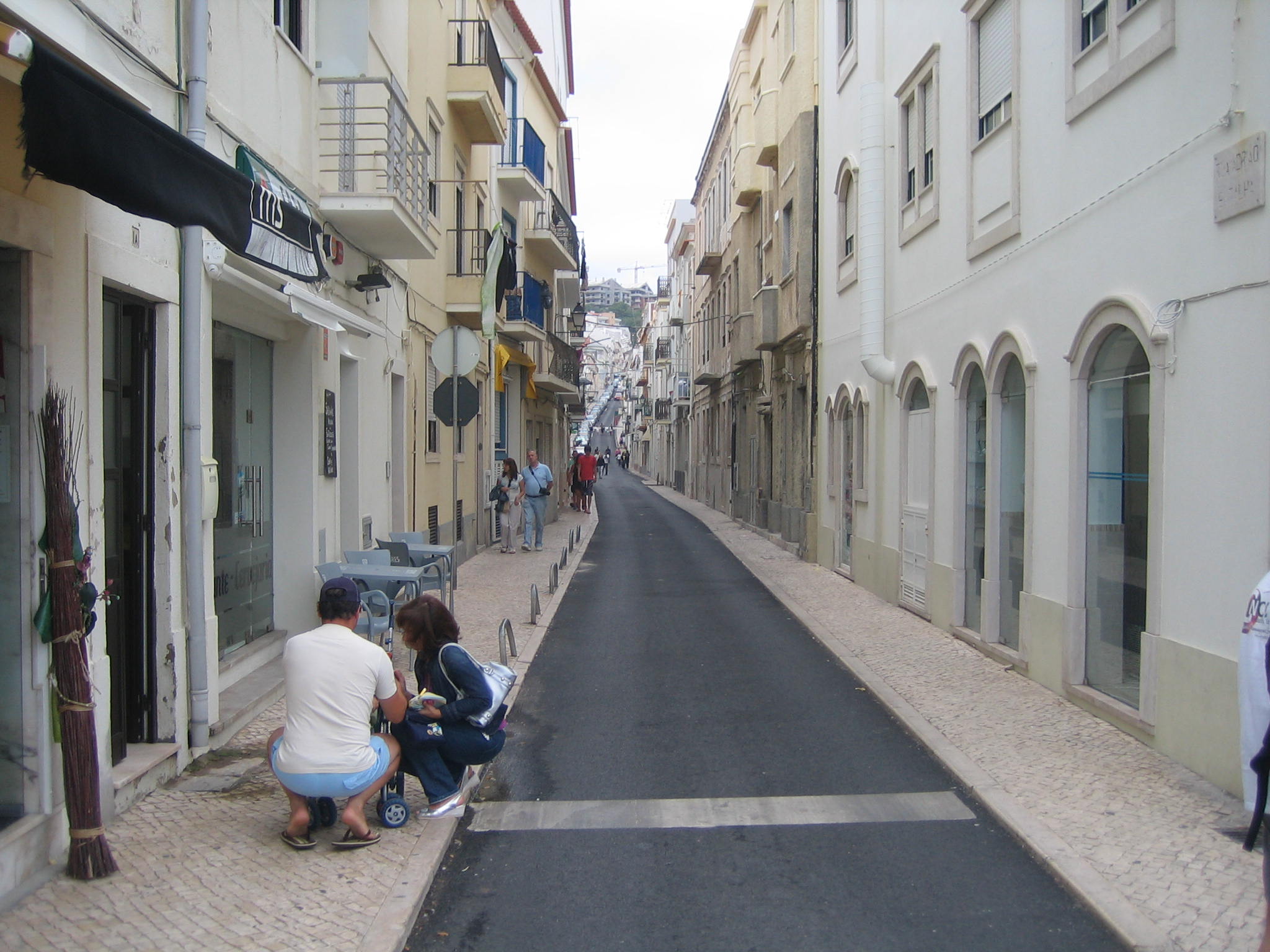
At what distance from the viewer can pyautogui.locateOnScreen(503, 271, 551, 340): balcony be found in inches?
823

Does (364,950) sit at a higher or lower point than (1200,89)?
lower

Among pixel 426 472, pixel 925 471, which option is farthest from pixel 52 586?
pixel 426 472

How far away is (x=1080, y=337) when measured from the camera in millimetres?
7555

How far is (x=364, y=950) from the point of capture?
385cm

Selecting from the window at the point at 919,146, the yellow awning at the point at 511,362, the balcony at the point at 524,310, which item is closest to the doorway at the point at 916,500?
the window at the point at 919,146

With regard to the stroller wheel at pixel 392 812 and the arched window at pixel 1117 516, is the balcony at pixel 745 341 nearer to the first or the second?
the arched window at pixel 1117 516

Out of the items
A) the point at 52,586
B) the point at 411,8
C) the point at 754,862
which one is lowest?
the point at 754,862

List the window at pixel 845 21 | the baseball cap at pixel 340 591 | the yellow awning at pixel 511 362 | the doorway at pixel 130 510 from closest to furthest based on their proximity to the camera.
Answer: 1. the baseball cap at pixel 340 591
2. the doorway at pixel 130 510
3. the window at pixel 845 21
4. the yellow awning at pixel 511 362

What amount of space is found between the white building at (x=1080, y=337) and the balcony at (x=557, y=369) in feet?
51.1

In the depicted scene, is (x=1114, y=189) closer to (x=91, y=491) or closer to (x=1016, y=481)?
(x=1016, y=481)

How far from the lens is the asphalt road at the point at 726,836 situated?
13.7 feet

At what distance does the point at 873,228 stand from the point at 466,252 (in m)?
7.08

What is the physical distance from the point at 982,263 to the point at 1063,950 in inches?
284

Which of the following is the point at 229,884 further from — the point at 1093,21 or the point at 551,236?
the point at 551,236
